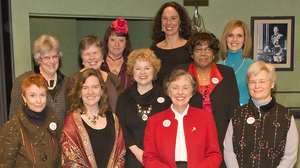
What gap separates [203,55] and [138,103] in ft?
2.61

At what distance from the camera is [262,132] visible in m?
2.51

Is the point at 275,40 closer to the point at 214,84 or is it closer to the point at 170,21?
the point at 170,21

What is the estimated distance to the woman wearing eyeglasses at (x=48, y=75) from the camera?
9.63ft

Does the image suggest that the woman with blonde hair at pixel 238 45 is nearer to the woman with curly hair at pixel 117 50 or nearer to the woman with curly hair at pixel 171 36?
the woman with curly hair at pixel 171 36

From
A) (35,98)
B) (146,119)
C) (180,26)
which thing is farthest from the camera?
(180,26)

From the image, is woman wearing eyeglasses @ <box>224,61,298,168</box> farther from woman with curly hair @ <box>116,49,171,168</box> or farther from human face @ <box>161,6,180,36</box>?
human face @ <box>161,6,180,36</box>

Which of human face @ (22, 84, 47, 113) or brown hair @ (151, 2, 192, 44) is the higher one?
brown hair @ (151, 2, 192, 44)

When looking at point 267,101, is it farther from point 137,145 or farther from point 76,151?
point 76,151

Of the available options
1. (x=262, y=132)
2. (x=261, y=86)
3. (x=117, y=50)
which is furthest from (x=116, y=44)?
(x=262, y=132)

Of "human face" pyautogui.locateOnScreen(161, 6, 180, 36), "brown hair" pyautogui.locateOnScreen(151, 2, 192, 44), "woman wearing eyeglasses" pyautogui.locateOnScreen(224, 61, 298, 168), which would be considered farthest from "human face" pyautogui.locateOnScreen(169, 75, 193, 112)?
"brown hair" pyautogui.locateOnScreen(151, 2, 192, 44)

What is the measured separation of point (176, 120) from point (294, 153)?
97 centimetres

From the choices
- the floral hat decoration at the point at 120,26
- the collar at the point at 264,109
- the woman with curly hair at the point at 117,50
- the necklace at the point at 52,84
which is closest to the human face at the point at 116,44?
the woman with curly hair at the point at 117,50

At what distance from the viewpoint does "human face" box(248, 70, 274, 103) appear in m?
2.50

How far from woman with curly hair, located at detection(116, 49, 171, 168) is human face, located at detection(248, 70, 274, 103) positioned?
79 centimetres
